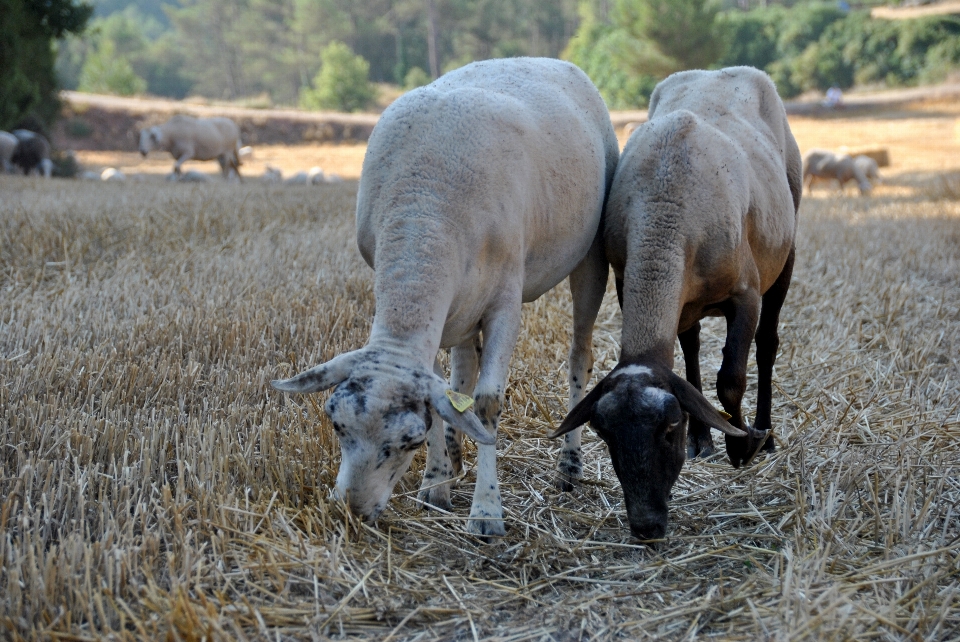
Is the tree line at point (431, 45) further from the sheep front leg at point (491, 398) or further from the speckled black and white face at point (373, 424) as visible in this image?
the speckled black and white face at point (373, 424)

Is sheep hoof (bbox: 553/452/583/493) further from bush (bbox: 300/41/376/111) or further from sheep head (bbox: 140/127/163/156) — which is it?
bush (bbox: 300/41/376/111)

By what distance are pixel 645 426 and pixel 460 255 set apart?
98 centimetres

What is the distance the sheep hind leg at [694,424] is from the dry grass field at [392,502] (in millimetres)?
104

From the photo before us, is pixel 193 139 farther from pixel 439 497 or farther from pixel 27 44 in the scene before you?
pixel 439 497

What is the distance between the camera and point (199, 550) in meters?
2.78

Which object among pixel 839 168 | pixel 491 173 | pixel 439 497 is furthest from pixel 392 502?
pixel 839 168

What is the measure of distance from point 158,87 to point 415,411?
92.5 metres

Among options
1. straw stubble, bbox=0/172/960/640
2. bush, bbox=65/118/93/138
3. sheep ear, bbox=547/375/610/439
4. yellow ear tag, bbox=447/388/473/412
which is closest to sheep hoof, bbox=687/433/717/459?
straw stubble, bbox=0/172/960/640

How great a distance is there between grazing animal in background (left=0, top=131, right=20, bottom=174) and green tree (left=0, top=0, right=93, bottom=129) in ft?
3.33

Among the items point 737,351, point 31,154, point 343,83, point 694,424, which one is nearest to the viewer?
point 737,351

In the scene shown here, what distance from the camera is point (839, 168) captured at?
63.0ft

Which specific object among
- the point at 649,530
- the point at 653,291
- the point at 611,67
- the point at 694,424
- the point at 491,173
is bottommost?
the point at 694,424

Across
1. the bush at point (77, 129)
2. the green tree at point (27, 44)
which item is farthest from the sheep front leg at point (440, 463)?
the bush at point (77, 129)

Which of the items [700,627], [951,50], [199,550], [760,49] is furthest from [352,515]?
[760,49]
